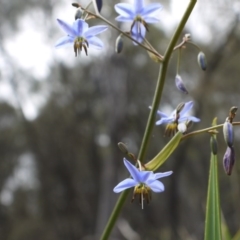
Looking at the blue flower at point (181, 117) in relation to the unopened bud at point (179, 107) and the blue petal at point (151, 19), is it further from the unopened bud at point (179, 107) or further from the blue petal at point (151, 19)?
the blue petal at point (151, 19)

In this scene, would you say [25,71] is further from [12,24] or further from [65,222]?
[65,222]

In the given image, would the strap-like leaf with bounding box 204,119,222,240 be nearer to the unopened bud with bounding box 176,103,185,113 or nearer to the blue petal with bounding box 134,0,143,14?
the unopened bud with bounding box 176,103,185,113

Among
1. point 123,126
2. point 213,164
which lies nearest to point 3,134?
point 123,126

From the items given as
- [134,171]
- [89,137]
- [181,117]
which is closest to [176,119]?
[181,117]

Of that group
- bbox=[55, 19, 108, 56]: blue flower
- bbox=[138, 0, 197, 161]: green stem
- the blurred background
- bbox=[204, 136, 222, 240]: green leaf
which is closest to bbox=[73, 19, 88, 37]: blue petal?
bbox=[55, 19, 108, 56]: blue flower

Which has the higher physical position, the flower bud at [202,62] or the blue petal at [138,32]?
the blue petal at [138,32]

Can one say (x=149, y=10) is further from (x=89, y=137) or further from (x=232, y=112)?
(x=89, y=137)

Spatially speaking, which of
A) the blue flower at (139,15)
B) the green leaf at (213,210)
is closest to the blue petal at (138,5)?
the blue flower at (139,15)
